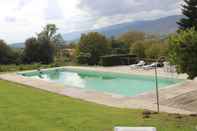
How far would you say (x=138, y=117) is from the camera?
974 cm

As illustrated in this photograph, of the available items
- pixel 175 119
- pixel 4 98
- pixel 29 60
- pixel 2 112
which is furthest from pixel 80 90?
pixel 29 60

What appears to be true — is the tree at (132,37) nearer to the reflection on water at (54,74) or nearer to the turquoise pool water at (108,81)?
the turquoise pool water at (108,81)

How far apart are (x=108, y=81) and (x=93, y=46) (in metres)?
11.2

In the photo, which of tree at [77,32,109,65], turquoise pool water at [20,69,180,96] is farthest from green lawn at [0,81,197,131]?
tree at [77,32,109,65]

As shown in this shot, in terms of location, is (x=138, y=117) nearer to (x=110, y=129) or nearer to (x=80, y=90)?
(x=110, y=129)

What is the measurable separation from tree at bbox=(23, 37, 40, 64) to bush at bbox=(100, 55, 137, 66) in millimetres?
8403

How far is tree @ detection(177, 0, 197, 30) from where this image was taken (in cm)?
2334

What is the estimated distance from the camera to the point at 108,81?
2308cm

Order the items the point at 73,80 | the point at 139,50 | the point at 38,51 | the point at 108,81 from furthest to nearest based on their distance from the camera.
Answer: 1. the point at 38,51
2. the point at 139,50
3. the point at 73,80
4. the point at 108,81

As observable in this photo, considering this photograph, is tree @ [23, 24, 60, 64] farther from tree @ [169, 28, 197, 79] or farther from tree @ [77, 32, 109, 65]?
tree @ [169, 28, 197, 79]

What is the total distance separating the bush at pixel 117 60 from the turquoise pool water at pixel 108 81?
9.70ft

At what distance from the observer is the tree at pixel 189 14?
23344 mm

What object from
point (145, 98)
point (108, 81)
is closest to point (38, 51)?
point (108, 81)

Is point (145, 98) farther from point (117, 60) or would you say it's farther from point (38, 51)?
point (38, 51)
